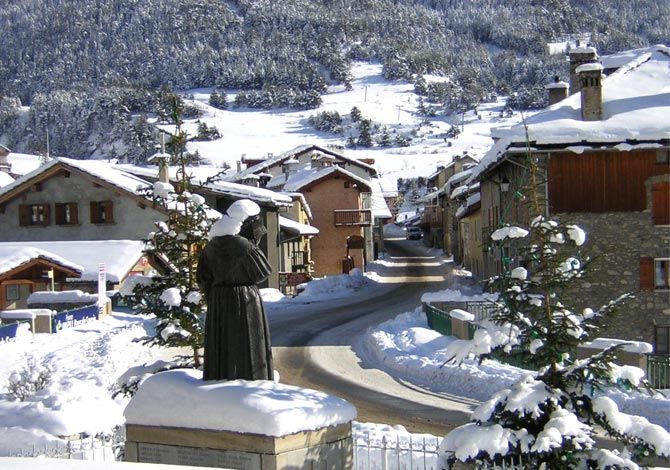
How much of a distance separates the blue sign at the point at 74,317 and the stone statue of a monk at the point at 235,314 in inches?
851

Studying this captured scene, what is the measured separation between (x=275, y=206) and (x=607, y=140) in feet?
70.5

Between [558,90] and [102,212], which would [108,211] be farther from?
[558,90]

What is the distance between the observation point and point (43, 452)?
1159 centimetres

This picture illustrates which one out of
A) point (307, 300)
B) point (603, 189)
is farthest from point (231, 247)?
point (307, 300)

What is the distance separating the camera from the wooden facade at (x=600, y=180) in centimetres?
2705

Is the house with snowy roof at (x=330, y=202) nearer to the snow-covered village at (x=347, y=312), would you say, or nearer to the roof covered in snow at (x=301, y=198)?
the snow-covered village at (x=347, y=312)

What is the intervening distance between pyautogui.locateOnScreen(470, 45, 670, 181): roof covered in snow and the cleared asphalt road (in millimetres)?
7787

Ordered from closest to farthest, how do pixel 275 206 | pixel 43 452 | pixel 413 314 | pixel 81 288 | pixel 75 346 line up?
pixel 43 452, pixel 75 346, pixel 413 314, pixel 81 288, pixel 275 206

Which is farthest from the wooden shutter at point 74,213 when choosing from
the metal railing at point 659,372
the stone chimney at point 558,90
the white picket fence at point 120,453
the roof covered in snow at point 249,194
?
the white picket fence at point 120,453

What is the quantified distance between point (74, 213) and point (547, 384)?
1333 inches

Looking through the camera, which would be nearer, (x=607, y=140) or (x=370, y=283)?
(x=607, y=140)

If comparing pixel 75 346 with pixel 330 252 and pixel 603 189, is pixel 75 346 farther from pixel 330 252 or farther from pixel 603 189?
pixel 330 252

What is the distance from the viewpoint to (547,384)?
891 cm

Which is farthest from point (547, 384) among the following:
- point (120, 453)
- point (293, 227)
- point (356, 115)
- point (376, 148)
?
point (356, 115)
